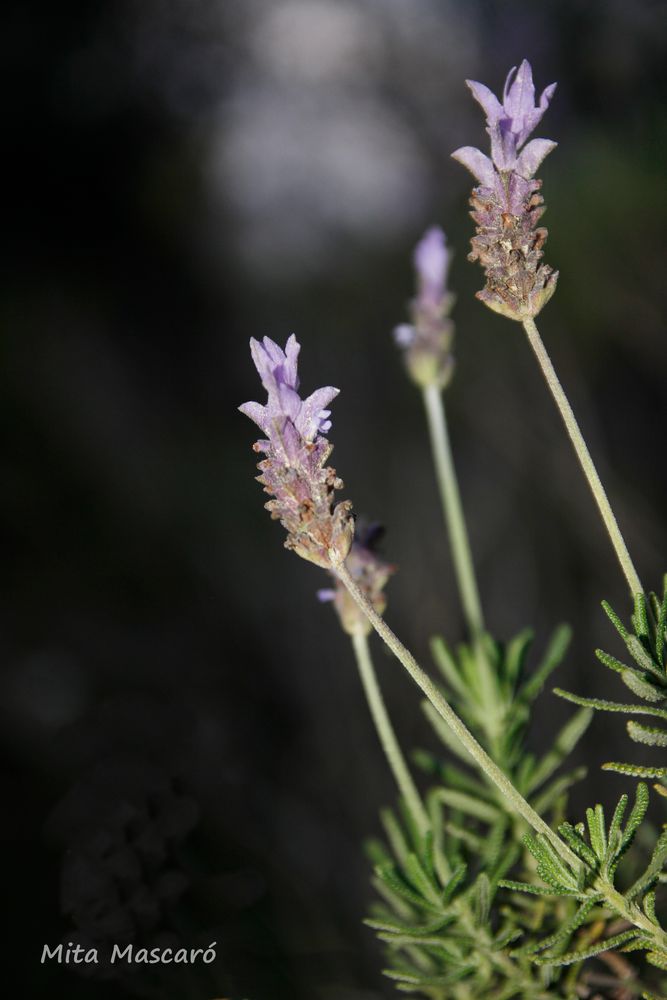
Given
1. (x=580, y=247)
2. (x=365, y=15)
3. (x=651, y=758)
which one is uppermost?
(x=365, y=15)

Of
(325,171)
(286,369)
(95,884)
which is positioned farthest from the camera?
(325,171)

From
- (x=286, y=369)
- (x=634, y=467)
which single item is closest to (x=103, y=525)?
(x=634, y=467)

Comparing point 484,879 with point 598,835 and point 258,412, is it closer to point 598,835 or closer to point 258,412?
point 598,835

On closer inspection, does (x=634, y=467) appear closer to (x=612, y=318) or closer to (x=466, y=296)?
(x=612, y=318)

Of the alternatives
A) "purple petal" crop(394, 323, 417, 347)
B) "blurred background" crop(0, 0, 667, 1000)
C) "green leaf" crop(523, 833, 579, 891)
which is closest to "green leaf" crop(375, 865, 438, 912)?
"green leaf" crop(523, 833, 579, 891)

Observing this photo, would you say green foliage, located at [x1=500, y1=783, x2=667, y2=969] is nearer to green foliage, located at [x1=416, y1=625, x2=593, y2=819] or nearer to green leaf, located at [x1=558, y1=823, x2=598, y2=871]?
green leaf, located at [x1=558, y1=823, x2=598, y2=871]

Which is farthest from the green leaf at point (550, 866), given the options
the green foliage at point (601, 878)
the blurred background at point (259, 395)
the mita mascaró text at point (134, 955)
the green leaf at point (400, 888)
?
the blurred background at point (259, 395)

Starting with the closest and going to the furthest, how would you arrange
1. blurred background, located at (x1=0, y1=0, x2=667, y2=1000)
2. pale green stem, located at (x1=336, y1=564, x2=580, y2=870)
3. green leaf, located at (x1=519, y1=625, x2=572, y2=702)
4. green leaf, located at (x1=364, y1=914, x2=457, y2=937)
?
pale green stem, located at (x1=336, y1=564, x2=580, y2=870)
green leaf, located at (x1=364, y1=914, x2=457, y2=937)
green leaf, located at (x1=519, y1=625, x2=572, y2=702)
blurred background, located at (x1=0, y1=0, x2=667, y2=1000)

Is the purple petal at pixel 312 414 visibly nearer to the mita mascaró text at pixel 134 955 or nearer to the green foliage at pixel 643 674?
the green foliage at pixel 643 674
